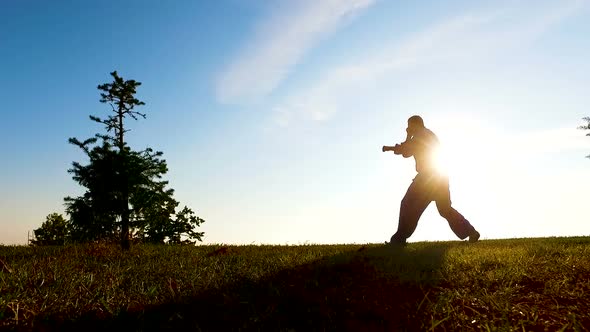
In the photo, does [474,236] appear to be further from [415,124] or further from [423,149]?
[415,124]

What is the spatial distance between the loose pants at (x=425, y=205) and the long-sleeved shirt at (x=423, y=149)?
0.19 meters

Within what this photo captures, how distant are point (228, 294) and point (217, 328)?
0.89m

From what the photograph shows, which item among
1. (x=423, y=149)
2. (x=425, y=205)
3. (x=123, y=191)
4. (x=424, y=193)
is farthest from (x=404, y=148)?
(x=123, y=191)

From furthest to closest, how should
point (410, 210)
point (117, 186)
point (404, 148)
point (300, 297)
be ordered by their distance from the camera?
point (117, 186)
point (404, 148)
point (410, 210)
point (300, 297)

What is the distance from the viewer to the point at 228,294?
13.4ft

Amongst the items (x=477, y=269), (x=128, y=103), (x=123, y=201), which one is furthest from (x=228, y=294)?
(x=128, y=103)

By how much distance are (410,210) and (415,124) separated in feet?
6.46

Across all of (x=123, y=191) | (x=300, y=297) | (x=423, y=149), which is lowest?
(x=300, y=297)

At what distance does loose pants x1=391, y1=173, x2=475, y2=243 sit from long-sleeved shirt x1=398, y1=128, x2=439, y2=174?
0.64ft

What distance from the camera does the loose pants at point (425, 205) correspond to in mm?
10258

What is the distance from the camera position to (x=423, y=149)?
10305 mm

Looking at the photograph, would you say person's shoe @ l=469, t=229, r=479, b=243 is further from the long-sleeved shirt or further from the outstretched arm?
the outstretched arm

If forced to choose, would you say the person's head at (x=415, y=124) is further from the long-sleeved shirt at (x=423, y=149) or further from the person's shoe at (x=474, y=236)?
the person's shoe at (x=474, y=236)

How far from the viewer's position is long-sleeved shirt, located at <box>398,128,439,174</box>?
33.8ft
